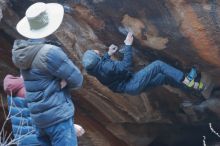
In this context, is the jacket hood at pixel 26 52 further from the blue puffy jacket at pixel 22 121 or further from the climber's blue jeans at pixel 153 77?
the climber's blue jeans at pixel 153 77

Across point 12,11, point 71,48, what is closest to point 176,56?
point 71,48

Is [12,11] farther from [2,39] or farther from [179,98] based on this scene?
[179,98]

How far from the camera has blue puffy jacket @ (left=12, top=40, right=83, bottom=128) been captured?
4012 mm

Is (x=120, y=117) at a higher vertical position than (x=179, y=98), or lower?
lower

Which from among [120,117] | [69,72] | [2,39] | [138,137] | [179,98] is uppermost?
[69,72]

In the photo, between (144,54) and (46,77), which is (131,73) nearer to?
(144,54)

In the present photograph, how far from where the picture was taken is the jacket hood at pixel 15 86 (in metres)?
4.42

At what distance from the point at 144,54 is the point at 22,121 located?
5.81 feet

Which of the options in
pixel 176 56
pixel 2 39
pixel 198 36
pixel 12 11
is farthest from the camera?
pixel 2 39

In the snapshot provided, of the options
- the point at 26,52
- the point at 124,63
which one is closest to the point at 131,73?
the point at 124,63

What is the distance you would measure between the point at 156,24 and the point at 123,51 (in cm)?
58

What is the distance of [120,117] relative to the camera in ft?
22.1

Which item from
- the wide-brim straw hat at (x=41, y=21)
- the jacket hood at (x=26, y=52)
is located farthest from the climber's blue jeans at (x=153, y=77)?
the jacket hood at (x=26, y=52)

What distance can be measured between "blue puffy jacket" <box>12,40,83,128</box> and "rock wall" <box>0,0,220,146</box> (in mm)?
1289
